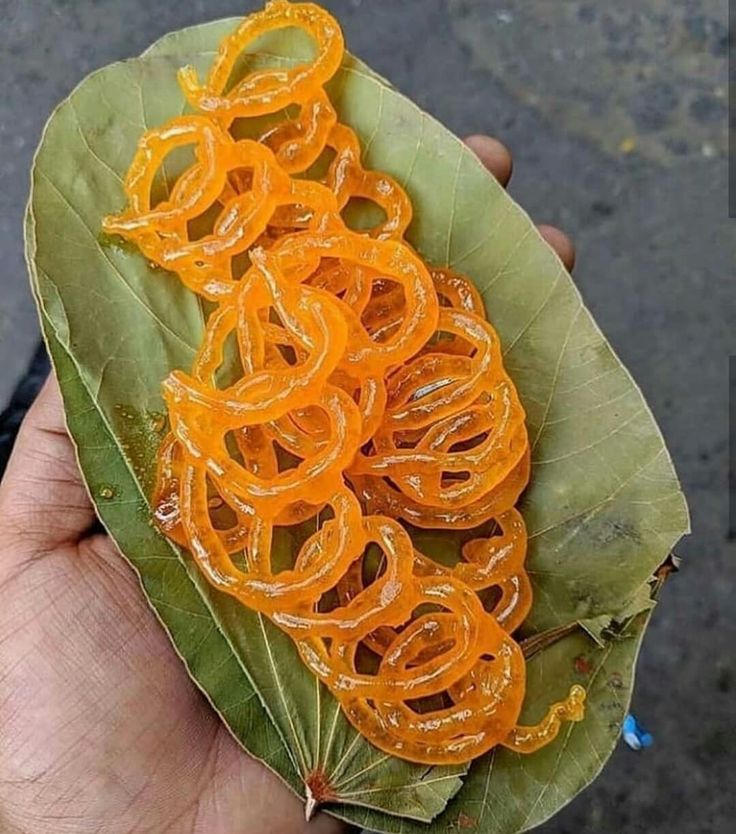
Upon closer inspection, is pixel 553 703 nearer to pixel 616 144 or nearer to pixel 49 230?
pixel 49 230

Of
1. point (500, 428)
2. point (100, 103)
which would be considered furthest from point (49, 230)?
point (500, 428)

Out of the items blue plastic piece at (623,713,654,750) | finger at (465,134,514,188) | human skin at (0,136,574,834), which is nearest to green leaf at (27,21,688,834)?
human skin at (0,136,574,834)

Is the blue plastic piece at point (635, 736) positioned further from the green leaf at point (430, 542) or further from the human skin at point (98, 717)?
the human skin at point (98, 717)

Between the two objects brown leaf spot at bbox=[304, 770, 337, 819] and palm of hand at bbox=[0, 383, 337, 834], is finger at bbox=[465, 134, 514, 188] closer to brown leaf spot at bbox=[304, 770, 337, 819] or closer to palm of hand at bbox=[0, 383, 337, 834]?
palm of hand at bbox=[0, 383, 337, 834]

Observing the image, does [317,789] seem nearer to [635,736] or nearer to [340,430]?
[340,430]

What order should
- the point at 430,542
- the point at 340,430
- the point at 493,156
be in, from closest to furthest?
the point at 340,430 < the point at 430,542 < the point at 493,156

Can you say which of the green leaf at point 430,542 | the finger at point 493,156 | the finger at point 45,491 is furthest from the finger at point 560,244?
the finger at point 45,491

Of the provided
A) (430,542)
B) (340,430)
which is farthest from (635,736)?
(340,430)
